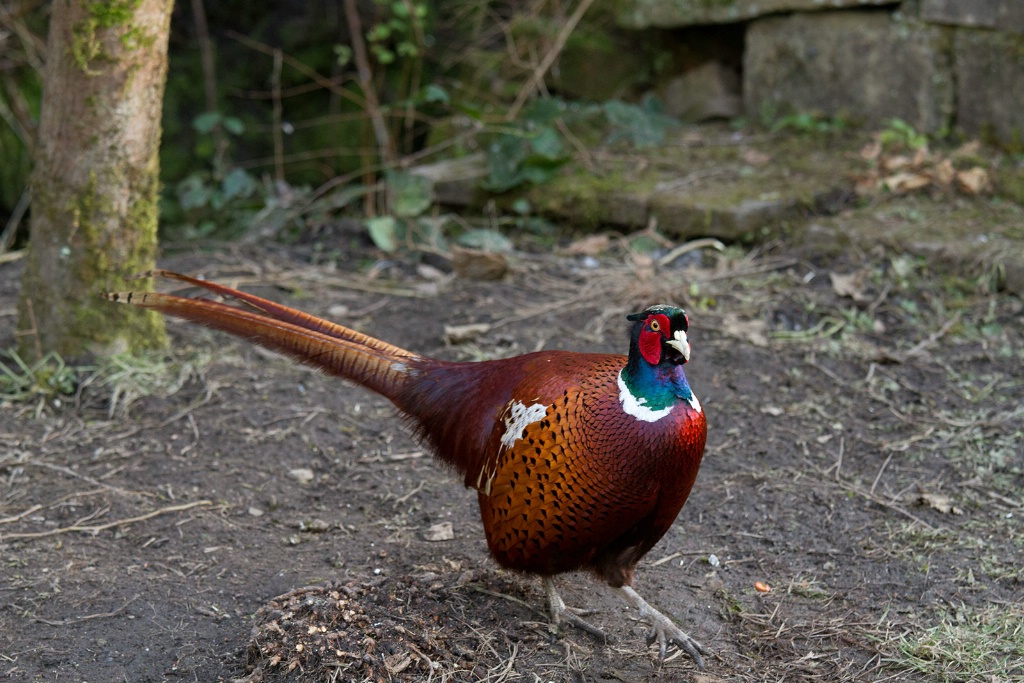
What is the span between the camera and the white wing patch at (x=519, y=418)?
7.88 feet

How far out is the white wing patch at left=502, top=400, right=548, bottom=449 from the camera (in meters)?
2.40

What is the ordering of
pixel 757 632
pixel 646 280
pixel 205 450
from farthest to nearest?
pixel 646 280, pixel 205 450, pixel 757 632

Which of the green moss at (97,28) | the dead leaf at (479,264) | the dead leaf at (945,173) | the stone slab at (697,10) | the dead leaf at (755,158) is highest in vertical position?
the stone slab at (697,10)

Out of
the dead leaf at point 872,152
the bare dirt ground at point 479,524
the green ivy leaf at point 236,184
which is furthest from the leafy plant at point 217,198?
the dead leaf at point 872,152

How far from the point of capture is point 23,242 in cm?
589

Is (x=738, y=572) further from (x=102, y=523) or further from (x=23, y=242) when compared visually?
(x=23, y=242)

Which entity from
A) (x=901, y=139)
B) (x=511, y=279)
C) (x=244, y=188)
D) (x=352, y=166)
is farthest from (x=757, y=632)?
(x=352, y=166)

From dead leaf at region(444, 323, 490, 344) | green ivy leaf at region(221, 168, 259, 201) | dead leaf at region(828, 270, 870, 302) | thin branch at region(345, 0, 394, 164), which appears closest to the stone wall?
dead leaf at region(828, 270, 870, 302)

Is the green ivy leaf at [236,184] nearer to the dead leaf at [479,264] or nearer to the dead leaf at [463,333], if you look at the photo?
the dead leaf at [479,264]

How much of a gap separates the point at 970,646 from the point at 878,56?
11.0 feet

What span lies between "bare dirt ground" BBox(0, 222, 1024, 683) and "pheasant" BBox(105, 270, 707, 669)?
0.86ft

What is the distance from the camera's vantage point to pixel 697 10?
534 centimetres

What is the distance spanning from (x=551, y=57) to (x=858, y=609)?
3469mm

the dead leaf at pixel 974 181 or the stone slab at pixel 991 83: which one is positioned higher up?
the stone slab at pixel 991 83
